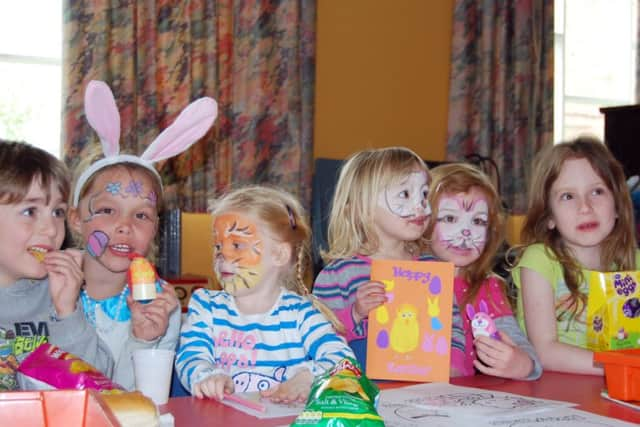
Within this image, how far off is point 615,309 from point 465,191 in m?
0.51

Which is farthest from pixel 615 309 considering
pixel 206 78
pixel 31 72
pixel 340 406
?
pixel 31 72

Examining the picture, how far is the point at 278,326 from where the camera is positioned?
1.51 meters

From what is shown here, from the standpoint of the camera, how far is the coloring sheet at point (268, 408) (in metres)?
1.13

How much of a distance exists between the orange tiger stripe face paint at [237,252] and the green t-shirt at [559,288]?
0.71 meters

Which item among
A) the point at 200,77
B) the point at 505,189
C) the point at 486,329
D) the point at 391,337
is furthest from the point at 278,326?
the point at 505,189

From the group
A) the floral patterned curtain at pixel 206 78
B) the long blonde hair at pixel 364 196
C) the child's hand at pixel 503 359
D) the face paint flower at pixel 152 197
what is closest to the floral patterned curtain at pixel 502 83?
the floral patterned curtain at pixel 206 78

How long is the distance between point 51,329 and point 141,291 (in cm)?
26

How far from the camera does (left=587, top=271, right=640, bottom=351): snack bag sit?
4.87 feet

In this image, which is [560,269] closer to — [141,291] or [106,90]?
[141,291]

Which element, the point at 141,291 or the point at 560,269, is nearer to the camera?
the point at 141,291

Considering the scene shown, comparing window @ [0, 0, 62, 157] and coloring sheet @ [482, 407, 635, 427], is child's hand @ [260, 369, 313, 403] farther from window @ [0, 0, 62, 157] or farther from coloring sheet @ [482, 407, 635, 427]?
window @ [0, 0, 62, 157]

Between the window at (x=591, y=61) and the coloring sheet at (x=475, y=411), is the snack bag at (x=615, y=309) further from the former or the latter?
the window at (x=591, y=61)

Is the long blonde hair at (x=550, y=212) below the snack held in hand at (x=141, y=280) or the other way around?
the other way around

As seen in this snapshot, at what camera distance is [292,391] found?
1.22 metres
